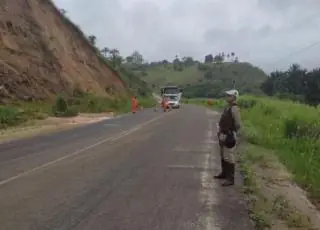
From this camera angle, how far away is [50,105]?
38.7 metres

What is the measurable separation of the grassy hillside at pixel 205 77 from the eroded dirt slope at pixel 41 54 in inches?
2851

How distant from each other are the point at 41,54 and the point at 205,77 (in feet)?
344

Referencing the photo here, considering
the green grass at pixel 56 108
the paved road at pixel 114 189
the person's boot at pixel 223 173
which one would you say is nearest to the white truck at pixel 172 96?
the green grass at pixel 56 108

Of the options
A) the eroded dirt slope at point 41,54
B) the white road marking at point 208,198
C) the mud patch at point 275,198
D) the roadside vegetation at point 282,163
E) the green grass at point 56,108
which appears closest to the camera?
the white road marking at point 208,198

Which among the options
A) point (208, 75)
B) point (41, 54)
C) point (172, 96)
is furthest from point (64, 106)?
point (208, 75)

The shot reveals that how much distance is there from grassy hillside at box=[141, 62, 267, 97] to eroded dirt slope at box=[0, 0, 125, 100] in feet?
238

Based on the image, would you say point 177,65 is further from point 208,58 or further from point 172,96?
point 172,96

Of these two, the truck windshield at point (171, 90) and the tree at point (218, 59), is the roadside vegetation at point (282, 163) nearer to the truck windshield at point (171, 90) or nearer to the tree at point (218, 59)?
the truck windshield at point (171, 90)

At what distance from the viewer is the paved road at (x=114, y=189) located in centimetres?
754

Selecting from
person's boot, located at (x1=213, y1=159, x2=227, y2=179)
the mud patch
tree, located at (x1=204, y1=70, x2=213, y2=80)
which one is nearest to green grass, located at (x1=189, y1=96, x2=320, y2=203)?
the mud patch

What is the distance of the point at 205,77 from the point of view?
5787 inches

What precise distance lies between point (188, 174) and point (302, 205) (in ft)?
11.2

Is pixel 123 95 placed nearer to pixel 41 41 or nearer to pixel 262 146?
pixel 41 41

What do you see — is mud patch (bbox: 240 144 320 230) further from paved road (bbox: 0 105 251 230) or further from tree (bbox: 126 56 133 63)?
tree (bbox: 126 56 133 63)
